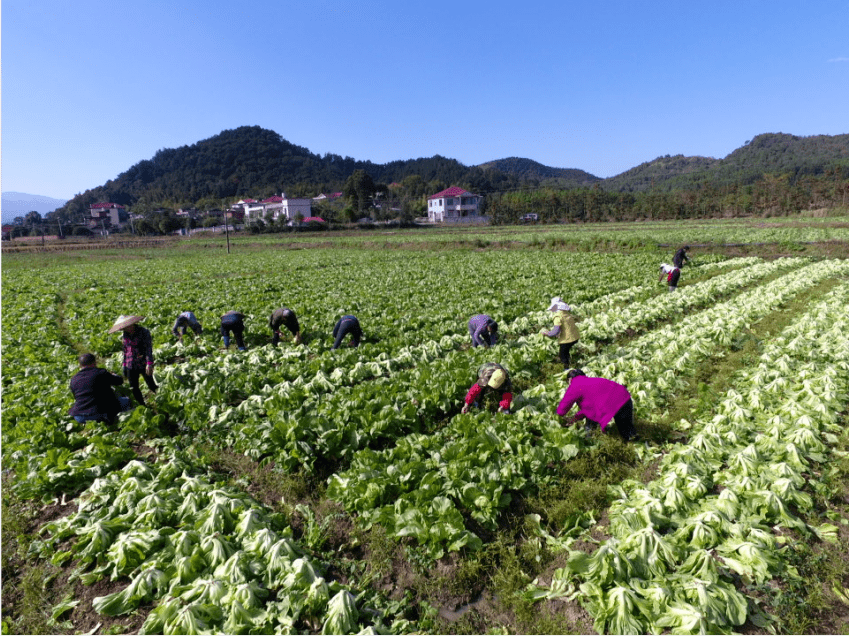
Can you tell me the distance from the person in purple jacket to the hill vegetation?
84.4 meters

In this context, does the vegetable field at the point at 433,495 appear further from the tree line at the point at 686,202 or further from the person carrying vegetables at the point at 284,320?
the tree line at the point at 686,202

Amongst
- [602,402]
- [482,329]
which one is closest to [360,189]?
[482,329]

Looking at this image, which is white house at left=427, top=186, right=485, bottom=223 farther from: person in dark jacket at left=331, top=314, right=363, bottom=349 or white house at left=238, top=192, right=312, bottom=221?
person in dark jacket at left=331, top=314, right=363, bottom=349

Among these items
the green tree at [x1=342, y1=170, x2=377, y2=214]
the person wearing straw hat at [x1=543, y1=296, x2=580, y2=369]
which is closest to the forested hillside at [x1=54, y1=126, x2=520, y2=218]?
the green tree at [x1=342, y1=170, x2=377, y2=214]

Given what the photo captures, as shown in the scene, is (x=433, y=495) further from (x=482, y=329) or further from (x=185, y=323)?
(x=185, y=323)

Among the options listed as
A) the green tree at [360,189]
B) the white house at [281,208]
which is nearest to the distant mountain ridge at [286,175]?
the white house at [281,208]

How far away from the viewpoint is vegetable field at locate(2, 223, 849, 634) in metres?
3.92

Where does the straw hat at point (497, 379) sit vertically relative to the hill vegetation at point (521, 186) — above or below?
below

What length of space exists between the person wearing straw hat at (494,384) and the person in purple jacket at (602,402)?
964mm

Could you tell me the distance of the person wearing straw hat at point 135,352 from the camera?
8.24m

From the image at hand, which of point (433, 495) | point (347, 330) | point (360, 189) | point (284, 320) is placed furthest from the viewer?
point (360, 189)

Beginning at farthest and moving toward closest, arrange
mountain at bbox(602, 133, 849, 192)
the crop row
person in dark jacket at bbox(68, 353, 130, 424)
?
mountain at bbox(602, 133, 849, 192)
person in dark jacket at bbox(68, 353, 130, 424)
the crop row

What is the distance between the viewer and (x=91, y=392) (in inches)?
279

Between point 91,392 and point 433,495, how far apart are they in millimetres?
6145
